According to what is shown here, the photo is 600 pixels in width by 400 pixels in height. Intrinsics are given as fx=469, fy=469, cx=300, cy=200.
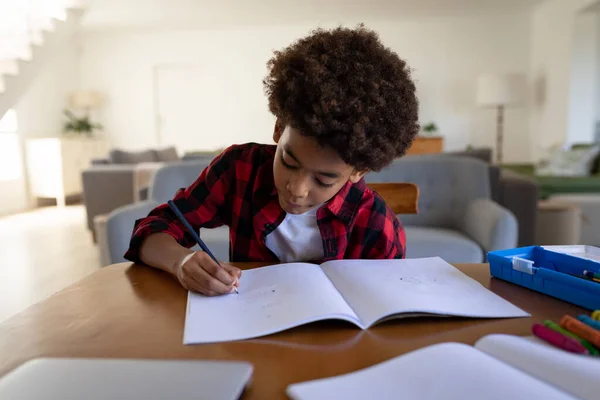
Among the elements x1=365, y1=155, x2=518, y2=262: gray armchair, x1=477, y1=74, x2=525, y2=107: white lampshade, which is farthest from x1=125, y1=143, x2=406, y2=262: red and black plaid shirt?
x1=477, y1=74, x2=525, y2=107: white lampshade

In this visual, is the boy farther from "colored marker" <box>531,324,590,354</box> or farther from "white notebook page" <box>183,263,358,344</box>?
"colored marker" <box>531,324,590,354</box>

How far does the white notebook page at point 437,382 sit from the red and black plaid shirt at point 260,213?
1.64 ft

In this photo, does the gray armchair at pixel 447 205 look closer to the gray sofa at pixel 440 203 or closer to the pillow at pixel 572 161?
the gray sofa at pixel 440 203

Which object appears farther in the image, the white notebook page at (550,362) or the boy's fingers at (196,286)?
the boy's fingers at (196,286)

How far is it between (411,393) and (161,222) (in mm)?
602

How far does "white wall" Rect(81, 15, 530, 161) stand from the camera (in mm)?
6164

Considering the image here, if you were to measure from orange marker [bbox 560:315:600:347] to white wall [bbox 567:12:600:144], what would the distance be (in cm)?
527

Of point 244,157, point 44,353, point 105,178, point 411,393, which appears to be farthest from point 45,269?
point 411,393

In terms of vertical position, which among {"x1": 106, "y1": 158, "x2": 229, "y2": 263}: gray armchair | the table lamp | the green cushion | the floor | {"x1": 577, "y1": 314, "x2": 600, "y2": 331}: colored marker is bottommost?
the floor

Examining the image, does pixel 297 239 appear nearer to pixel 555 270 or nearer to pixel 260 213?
pixel 260 213

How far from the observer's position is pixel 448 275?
0.71 meters

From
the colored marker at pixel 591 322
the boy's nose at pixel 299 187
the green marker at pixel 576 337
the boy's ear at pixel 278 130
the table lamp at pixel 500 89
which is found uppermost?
the table lamp at pixel 500 89

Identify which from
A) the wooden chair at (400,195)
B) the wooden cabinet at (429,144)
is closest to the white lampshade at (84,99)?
the wooden cabinet at (429,144)

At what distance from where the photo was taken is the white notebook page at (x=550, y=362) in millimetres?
367
